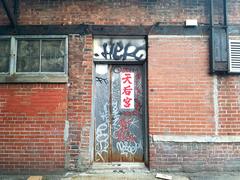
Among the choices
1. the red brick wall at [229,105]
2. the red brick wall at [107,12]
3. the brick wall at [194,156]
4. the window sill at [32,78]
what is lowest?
the brick wall at [194,156]

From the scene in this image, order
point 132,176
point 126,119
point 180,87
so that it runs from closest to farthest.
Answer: point 132,176 → point 180,87 → point 126,119

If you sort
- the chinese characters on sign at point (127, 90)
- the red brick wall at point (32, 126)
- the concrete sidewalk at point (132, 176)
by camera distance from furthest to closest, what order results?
the chinese characters on sign at point (127, 90) → the red brick wall at point (32, 126) → the concrete sidewalk at point (132, 176)

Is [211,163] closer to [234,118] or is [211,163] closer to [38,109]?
[234,118]

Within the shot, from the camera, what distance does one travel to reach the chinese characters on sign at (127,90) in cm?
725

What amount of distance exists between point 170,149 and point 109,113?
166cm

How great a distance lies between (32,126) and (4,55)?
6.00ft

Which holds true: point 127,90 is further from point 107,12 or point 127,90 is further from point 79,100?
point 107,12

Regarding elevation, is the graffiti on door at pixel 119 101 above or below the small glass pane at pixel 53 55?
below

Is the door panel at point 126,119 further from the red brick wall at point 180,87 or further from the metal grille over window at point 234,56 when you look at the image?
the metal grille over window at point 234,56

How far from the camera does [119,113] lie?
7.24m

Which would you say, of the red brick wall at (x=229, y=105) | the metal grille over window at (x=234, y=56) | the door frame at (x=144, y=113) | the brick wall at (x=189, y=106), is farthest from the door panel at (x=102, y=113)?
the metal grille over window at (x=234, y=56)

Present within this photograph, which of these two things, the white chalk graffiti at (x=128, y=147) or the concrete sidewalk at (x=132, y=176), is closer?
the concrete sidewalk at (x=132, y=176)

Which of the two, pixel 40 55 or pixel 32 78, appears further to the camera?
pixel 40 55

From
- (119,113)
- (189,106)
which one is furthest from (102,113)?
(189,106)
